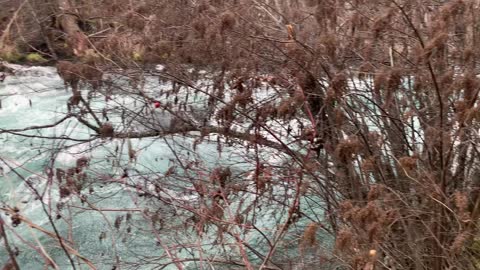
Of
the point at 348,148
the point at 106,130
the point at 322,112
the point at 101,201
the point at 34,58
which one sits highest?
the point at 34,58

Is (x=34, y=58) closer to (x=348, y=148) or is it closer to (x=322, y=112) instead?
(x=322, y=112)

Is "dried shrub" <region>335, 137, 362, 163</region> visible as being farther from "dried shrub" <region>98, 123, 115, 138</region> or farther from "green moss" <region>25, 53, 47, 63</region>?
"green moss" <region>25, 53, 47, 63</region>

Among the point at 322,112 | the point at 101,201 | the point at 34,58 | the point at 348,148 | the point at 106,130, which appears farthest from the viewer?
the point at 34,58

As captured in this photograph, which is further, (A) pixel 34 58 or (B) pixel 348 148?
(A) pixel 34 58

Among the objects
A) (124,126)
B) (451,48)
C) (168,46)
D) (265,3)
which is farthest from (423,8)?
(124,126)

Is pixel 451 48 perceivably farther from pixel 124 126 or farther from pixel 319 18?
pixel 124 126

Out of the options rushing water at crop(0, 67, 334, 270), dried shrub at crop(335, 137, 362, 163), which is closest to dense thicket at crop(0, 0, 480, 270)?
dried shrub at crop(335, 137, 362, 163)

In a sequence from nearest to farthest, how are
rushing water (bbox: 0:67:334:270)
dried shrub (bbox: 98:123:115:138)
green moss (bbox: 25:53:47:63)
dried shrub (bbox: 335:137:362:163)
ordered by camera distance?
1. dried shrub (bbox: 335:137:362:163)
2. rushing water (bbox: 0:67:334:270)
3. dried shrub (bbox: 98:123:115:138)
4. green moss (bbox: 25:53:47:63)

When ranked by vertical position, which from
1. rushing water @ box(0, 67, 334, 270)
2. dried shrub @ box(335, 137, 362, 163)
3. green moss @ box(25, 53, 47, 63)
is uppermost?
green moss @ box(25, 53, 47, 63)

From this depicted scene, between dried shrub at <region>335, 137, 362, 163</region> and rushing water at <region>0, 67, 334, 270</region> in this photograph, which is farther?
rushing water at <region>0, 67, 334, 270</region>

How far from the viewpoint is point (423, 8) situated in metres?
3.71

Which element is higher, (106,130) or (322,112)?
(322,112)

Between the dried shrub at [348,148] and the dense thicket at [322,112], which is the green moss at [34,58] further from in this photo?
the dried shrub at [348,148]

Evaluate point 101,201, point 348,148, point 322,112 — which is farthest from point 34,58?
point 348,148
